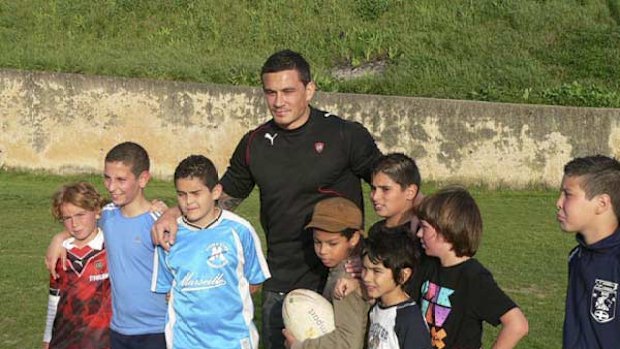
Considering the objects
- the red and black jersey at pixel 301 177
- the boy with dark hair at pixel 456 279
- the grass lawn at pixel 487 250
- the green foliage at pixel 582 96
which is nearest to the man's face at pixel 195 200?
the red and black jersey at pixel 301 177

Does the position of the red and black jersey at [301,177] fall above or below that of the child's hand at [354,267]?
above

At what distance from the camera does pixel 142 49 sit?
20.3 meters

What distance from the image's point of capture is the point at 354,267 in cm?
455

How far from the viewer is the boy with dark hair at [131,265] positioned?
5.18 m

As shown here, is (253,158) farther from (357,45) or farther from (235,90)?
(357,45)

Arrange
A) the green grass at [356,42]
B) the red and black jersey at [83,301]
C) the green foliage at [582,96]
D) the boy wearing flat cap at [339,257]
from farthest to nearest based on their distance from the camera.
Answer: the green grass at [356,42] < the green foliage at [582,96] < the red and black jersey at [83,301] < the boy wearing flat cap at [339,257]

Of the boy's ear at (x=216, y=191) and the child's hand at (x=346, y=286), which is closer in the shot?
the child's hand at (x=346, y=286)

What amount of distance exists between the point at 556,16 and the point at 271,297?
55.5 feet

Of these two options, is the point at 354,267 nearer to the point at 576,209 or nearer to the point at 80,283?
the point at 576,209

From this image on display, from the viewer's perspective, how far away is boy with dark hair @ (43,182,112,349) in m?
5.34

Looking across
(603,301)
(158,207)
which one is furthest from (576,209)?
(158,207)

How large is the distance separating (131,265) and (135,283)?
3.9 inches

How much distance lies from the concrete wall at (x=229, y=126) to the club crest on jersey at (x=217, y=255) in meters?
10.7

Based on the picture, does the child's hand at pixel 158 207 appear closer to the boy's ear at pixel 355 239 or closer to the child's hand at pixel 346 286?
the boy's ear at pixel 355 239
